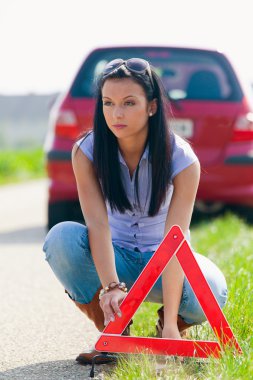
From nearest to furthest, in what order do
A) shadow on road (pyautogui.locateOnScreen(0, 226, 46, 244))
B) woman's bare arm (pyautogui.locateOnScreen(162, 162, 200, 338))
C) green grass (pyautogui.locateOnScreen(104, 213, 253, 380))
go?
green grass (pyautogui.locateOnScreen(104, 213, 253, 380))
woman's bare arm (pyautogui.locateOnScreen(162, 162, 200, 338))
shadow on road (pyautogui.locateOnScreen(0, 226, 46, 244))

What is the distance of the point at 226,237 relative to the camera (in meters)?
7.95

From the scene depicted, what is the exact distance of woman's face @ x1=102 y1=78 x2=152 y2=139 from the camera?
13.5 feet

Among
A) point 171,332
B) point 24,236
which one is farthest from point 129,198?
point 24,236

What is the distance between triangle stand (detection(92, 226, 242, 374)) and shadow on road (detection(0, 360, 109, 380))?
0.80 ft

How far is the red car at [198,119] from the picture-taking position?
27.6 ft

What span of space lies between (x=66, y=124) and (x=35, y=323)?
3431 millimetres

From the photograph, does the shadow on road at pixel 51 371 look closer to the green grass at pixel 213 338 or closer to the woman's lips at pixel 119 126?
the green grass at pixel 213 338

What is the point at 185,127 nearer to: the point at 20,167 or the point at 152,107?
the point at 152,107

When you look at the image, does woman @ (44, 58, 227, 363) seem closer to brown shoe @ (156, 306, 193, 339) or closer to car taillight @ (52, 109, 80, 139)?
brown shoe @ (156, 306, 193, 339)

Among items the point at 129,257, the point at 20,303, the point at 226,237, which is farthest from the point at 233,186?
the point at 129,257

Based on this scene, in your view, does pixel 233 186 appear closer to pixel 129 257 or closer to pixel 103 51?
pixel 103 51

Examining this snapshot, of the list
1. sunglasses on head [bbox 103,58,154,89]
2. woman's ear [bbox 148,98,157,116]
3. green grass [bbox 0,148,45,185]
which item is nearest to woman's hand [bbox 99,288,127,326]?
woman's ear [bbox 148,98,157,116]

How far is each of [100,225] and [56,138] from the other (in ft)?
14.7

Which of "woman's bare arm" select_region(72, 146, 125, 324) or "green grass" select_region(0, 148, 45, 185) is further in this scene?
"green grass" select_region(0, 148, 45, 185)
